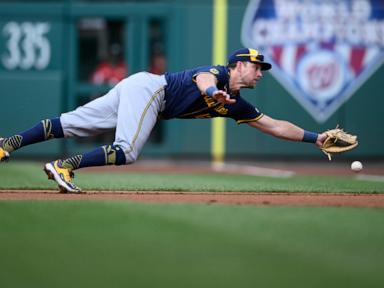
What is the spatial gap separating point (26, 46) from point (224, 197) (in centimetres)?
843

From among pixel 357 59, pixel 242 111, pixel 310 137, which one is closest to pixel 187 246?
pixel 242 111

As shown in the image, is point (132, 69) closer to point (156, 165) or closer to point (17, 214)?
point (156, 165)

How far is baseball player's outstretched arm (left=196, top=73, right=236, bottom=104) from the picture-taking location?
6.15 meters

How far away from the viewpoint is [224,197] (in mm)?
6859

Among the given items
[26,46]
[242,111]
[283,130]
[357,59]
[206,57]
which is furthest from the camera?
[357,59]

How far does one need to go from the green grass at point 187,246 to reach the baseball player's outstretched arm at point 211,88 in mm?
846

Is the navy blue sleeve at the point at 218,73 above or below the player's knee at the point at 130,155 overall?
above

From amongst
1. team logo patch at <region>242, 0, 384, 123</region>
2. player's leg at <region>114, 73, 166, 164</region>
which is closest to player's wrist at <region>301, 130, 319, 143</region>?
player's leg at <region>114, 73, 166, 164</region>

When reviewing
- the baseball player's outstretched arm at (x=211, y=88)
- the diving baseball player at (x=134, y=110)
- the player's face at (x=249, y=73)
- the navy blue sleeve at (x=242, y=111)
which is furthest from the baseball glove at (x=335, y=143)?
the baseball player's outstretched arm at (x=211, y=88)

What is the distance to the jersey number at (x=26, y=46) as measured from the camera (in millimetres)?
14297

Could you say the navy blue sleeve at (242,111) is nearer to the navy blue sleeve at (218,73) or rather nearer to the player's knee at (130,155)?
the navy blue sleeve at (218,73)

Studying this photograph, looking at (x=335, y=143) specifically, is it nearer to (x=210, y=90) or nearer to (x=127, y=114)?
(x=210, y=90)

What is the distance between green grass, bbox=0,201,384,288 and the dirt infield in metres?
0.48

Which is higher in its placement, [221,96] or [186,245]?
[221,96]
